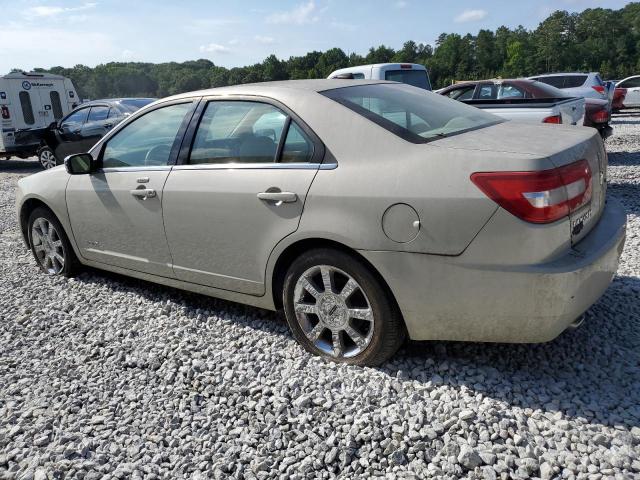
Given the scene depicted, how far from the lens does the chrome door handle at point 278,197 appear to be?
2.96 m

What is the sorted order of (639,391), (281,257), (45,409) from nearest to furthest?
1. (639,391)
2. (45,409)
3. (281,257)

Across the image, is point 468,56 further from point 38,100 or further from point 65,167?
point 65,167

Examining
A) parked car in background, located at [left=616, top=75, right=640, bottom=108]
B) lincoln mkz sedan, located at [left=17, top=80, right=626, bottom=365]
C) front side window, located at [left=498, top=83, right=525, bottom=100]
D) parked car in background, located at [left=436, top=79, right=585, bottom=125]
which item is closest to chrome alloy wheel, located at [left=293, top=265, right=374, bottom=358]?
lincoln mkz sedan, located at [left=17, top=80, right=626, bottom=365]

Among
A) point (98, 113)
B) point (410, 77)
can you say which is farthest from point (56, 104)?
point (410, 77)

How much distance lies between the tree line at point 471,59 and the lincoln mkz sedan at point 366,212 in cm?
6320

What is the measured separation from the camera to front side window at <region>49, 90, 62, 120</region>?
15.9 m

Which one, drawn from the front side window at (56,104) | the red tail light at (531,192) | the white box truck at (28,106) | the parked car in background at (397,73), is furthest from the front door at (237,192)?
the front side window at (56,104)

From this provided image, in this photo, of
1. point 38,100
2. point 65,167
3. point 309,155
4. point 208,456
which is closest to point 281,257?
point 309,155

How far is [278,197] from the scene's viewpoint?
9.88 ft

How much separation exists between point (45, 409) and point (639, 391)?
305 centimetres

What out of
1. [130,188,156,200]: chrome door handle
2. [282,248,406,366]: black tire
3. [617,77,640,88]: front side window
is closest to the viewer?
[282,248,406,366]: black tire

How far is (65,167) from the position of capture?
4.49 meters

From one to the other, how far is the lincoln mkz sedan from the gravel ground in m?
0.29

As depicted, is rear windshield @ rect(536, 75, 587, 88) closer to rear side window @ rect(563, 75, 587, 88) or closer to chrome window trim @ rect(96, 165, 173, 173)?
rear side window @ rect(563, 75, 587, 88)
